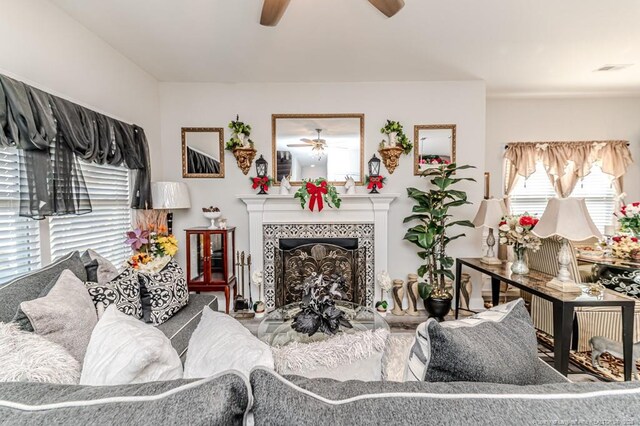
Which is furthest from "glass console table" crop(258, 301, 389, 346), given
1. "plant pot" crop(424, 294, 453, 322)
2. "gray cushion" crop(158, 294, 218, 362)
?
"plant pot" crop(424, 294, 453, 322)

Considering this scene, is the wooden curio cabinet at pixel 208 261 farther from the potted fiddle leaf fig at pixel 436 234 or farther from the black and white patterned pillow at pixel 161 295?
the potted fiddle leaf fig at pixel 436 234

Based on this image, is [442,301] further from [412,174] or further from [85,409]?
[85,409]

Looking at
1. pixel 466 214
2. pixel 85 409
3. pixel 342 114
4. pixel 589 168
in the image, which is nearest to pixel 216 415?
pixel 85 409

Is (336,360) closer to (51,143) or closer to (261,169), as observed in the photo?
(51,143)

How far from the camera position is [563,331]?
1.82m

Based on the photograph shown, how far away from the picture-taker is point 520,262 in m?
2.48

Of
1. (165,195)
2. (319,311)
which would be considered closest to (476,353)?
(319,311)

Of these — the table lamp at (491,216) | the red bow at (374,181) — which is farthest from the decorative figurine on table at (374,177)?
the table lamp at (491,216)

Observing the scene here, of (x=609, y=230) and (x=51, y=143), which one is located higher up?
(x=51, y=143)

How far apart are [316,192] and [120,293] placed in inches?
79.7

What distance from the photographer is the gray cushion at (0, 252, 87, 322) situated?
4.24 ft

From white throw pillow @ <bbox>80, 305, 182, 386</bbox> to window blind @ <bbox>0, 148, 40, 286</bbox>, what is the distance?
54.2 inches

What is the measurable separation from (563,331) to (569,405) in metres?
1.67

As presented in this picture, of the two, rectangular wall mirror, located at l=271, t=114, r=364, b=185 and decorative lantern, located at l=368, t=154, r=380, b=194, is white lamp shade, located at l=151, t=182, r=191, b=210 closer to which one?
rectangular wall mirror, located at l=271, t=114, r=364, b=185
